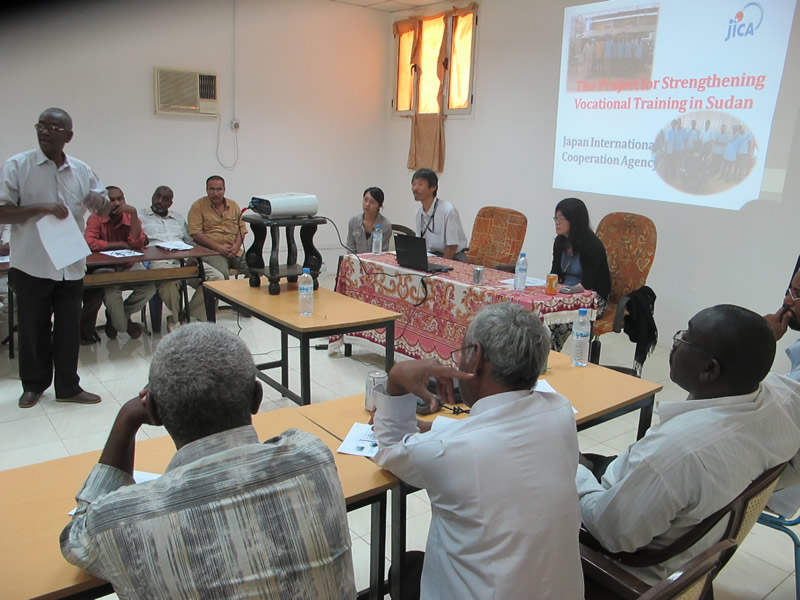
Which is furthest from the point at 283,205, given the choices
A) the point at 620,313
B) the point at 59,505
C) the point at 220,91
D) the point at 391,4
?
the point at 391,4

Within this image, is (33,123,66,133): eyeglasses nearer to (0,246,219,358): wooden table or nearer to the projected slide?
(0,246,219,358): wooden table

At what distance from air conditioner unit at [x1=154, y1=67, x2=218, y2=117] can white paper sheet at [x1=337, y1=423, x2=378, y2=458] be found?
17.1 feet

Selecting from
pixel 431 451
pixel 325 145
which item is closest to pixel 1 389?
pixel 431 451

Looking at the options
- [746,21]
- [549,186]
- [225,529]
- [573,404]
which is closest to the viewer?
[225,529]

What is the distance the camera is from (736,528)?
1540 mm

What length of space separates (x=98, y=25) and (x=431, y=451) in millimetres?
5863

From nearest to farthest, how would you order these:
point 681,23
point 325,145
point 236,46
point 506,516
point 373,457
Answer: point 506,516
point 373,457
point 681,23
point 236,46
point 325,145

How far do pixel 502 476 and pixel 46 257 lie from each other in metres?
2.92

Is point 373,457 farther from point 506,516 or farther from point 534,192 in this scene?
point 534,192

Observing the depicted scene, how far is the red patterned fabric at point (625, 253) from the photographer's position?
4.09 metres

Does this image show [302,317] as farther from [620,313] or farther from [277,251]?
[620,313]

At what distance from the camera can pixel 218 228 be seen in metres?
5.61

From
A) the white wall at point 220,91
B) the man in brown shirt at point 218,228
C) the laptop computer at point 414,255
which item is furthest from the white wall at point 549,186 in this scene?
the man in brown shirt at point 218,228

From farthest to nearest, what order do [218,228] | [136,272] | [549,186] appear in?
[549,186]
[218,228]
[136,272]
